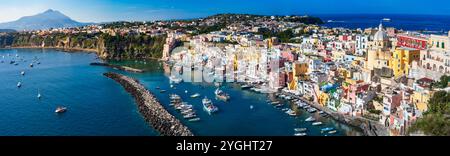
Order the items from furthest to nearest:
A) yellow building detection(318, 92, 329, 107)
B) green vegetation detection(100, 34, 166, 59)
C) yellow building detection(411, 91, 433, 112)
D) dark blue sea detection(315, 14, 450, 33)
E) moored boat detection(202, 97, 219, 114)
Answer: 1. dark blue sea detection(315, 14, 450, 33)
2. green vegetation detection(100, 34, 166, 59)
3. yellow building detection(318, 92, 329, 107)
4. moored boat detection(202, 97, 219, 114)
5. yellow building detection(411, 91, 433, 112)

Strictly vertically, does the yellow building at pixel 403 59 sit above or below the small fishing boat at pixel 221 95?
above

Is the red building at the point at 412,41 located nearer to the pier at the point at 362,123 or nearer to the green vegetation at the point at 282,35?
the pier at the point at 362,123

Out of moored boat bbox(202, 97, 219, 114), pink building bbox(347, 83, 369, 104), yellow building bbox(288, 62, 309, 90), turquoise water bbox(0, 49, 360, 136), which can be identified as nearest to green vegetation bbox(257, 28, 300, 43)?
turquoise water bbox(0, 49, 360, 136)

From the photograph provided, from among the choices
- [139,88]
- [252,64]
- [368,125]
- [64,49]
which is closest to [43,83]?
[139,88]

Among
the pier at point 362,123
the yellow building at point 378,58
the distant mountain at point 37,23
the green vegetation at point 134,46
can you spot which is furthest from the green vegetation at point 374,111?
the distant mountain at point 37,23

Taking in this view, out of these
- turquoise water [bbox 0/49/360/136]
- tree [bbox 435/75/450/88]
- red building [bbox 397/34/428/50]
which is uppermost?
red building [bbox 397/34/428/50]

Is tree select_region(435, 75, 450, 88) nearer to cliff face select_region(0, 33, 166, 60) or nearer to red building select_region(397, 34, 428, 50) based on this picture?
red building select_region(397, 34, 428, 50)
